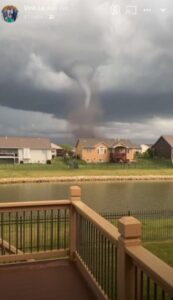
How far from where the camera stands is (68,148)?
105 metres

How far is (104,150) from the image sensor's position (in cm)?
8312

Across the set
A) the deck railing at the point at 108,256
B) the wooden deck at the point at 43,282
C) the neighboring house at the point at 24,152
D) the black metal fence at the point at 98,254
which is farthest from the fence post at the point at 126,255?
the neighboring house at the point at 24,152

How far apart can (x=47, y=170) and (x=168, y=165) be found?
25.9m

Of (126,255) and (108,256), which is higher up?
(126,255)

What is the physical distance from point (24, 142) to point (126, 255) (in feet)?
266

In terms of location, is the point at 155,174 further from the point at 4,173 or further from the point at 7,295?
the point at 7,295

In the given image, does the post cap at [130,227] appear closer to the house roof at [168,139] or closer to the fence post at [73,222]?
the fence post at [73,222]

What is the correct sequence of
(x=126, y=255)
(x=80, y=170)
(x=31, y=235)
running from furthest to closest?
(x=80, y=170), (x=31, y=235), (x=126, y=255)

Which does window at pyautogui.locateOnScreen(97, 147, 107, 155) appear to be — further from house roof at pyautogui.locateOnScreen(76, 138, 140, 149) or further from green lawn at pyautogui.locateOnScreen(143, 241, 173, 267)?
green lawn at pyautogui.locateOnScreen(143, 241, 173, 267)

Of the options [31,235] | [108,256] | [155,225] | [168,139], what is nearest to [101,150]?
[168,139]

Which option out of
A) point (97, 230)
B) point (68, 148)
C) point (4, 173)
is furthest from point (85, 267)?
point (68, 148)

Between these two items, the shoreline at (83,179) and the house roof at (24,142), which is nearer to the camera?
the shoreline at (83,179)

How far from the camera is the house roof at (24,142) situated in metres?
81.5

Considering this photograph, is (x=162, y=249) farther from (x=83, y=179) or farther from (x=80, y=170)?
(x=80, y=170)
